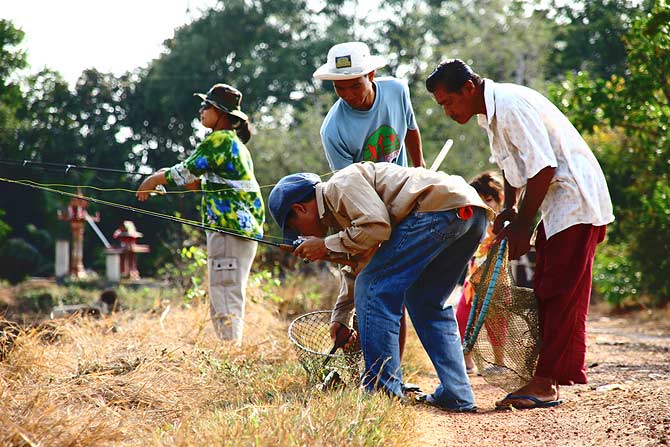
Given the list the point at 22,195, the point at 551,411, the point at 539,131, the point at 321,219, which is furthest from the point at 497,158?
the point at 22,195

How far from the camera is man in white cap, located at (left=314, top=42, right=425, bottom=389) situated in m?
5.18

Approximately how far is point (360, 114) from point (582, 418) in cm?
225

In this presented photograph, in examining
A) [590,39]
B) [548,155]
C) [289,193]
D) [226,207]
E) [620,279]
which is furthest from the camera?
[590,39]

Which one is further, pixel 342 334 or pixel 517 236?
pixel 342 334

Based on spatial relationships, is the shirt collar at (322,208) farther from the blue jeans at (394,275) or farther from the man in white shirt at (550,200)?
the man in white shirt at (550,200)

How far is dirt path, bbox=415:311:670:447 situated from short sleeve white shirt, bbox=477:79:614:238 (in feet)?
3.21

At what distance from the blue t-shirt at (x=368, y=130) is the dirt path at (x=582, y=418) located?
161cm

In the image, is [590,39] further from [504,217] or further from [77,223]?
[504,217]

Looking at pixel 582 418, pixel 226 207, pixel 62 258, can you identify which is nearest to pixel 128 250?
pixel 62 258

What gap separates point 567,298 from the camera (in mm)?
4621

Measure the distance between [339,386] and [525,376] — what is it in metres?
1.19

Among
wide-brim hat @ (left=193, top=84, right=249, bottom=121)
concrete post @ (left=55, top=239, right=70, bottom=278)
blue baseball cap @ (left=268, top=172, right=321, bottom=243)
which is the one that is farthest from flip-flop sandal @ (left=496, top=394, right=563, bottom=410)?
concrete post @ (left=55, top=239, right=70, bottom=278)

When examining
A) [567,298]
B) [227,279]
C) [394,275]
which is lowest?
[227,279]

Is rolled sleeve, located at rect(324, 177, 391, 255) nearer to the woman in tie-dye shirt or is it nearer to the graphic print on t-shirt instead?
the graphic print on t-shirt
